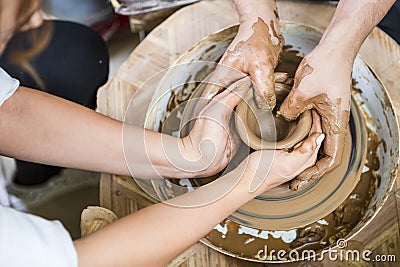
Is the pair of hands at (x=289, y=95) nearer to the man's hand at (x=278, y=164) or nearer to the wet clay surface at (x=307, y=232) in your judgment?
the man's hand at (x=278, y=164)

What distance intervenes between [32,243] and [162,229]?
298 millimetres

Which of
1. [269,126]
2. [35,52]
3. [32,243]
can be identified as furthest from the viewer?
[35,52]

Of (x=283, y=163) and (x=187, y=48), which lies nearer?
(x=283, y=163)

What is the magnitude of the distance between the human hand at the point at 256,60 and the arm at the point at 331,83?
6cm

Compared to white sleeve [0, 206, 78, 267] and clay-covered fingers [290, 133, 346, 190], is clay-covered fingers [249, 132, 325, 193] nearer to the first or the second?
clay-covered fingers [290, 133, 346, 190]

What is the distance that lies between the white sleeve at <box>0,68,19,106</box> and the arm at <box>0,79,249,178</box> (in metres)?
0.04

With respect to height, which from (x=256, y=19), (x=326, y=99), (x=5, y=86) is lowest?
(x=5, y=86)

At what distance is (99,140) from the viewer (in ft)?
4.72

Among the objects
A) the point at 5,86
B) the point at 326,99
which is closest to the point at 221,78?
the point at 326,99

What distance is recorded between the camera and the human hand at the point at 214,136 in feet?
4.77

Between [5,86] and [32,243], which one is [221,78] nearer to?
[5,86]

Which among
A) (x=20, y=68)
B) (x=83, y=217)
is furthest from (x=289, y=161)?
(x=20, y=68)

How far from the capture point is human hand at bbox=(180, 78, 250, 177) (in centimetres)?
145

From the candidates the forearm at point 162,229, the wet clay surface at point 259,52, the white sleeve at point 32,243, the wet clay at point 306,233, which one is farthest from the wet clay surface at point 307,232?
the white sleeve at point 32,243
